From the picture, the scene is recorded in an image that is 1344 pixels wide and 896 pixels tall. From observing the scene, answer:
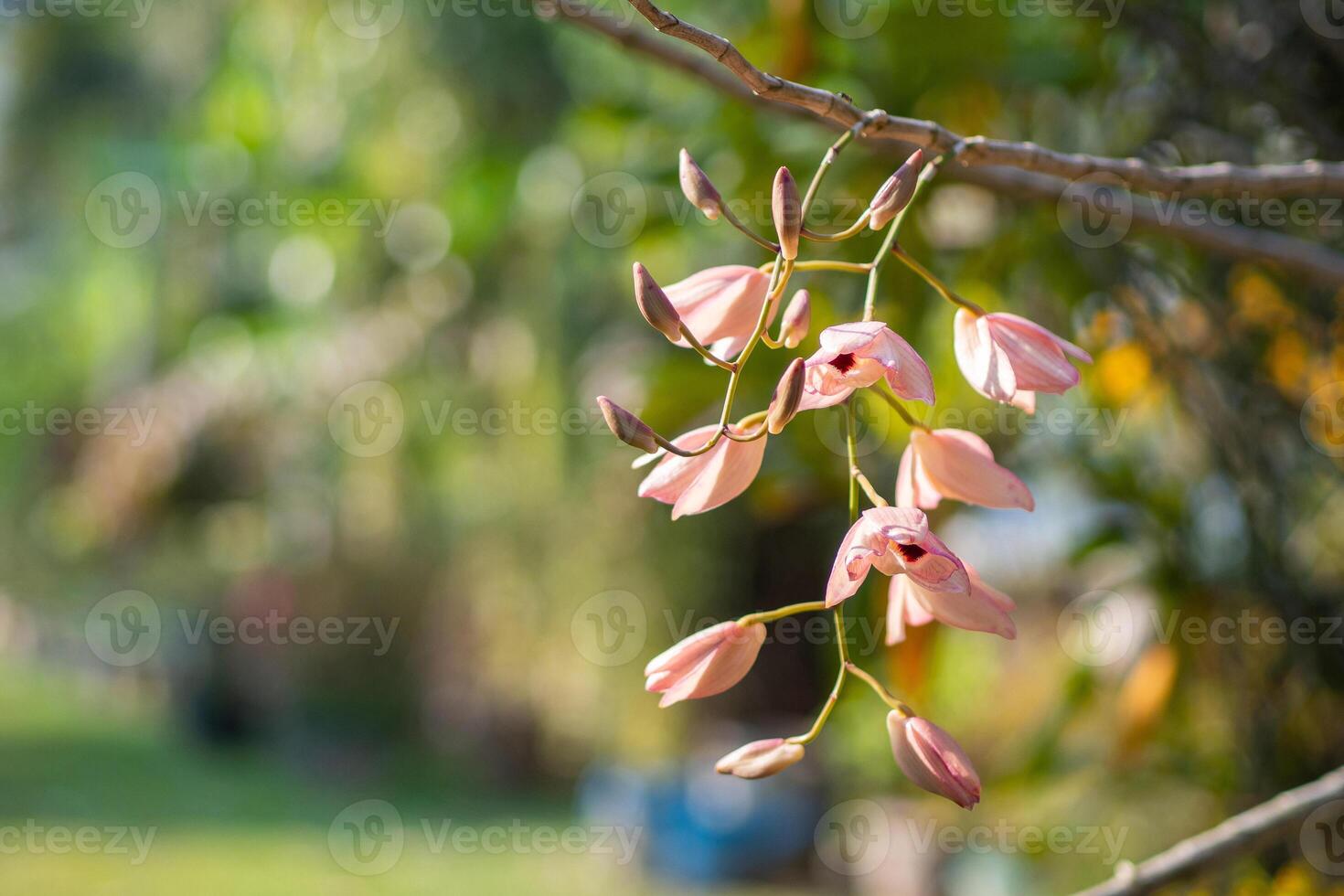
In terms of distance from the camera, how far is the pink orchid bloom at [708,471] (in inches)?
11.5

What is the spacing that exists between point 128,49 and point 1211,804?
15.6 ft

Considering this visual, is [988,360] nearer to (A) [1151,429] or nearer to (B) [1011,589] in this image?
(A) [1151,429]

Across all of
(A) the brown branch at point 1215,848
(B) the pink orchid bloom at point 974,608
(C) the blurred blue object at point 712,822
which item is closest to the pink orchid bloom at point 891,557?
(B) the pink orchid bloom at point 974,608

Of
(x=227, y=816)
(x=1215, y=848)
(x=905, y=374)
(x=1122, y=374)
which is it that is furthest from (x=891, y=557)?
(x=227, y=816)

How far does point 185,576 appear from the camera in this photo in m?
5.20

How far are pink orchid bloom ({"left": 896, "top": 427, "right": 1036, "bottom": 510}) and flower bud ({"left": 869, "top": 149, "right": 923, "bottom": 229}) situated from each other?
0.07 metres

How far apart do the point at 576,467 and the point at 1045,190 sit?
2.07m

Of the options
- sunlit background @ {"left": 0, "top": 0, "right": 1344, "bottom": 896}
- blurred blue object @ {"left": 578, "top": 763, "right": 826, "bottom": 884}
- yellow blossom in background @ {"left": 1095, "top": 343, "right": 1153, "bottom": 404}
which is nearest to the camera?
sunlit background @ {"left": 0, "top": 0, "right": 1344, "bottom": 896}

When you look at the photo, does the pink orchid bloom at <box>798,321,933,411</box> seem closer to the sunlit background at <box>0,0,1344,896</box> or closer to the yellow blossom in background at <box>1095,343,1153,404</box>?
the sunlit background at <box>0,0,1344,896</box>

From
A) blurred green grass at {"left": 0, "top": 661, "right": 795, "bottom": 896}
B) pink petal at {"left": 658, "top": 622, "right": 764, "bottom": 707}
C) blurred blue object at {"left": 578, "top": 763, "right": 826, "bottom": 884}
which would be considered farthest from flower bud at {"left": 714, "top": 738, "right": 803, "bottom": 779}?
blurred green grass at {"left": 0, "top": 661, "right": 795, "bottom": 896}

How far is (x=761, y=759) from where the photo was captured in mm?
291

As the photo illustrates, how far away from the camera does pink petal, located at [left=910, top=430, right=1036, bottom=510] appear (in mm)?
311

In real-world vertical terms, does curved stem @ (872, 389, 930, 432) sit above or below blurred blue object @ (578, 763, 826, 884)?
above

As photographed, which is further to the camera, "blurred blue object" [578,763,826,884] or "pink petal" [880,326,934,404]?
"blurred blue object" [578,763,826,884]
